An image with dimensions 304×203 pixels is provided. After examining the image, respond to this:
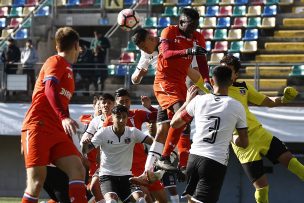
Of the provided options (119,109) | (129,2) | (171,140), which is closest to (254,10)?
(129,2)

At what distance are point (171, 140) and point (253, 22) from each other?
1147cm

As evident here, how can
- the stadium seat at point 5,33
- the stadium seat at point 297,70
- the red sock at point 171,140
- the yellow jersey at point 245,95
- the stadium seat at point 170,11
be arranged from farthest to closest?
the stadium seat at point 5,33
the stadium seat at point 170,11
the stadium seat at point 297,70
the yellow jersey at point 245,95
the red sock at point 171,140

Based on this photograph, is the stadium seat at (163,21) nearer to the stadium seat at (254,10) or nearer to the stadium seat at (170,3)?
the stadium seat at (170,3)

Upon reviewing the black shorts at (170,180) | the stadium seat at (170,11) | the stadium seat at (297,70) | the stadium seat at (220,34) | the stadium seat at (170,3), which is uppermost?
the stadium seat at (170,3)

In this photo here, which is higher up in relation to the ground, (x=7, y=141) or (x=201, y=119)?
(x=201, y=119)

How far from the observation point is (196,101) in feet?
30.4

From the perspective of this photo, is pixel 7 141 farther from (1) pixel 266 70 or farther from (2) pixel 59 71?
(2) pixel 59 71

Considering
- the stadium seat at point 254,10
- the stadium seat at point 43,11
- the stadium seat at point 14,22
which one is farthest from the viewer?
the stadium seat at point 14,22

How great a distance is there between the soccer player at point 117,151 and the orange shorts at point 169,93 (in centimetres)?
60

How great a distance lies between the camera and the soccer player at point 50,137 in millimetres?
9164

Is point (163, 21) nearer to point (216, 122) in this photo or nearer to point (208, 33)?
point (208, 33)

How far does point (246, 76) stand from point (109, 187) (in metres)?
6.58

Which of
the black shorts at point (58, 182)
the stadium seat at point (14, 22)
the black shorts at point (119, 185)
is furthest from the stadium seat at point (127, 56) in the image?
the black shorts at point (58, 182)

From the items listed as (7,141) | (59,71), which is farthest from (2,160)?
(59,71)
